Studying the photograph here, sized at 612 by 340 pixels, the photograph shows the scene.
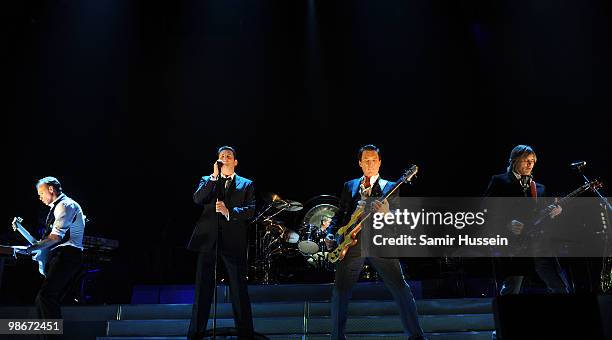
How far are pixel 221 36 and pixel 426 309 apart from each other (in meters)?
6.01

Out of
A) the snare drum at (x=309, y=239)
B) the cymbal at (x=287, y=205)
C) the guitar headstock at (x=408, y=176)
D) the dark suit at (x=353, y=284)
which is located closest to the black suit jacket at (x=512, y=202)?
the guitar headstock at (x=408, y=176)

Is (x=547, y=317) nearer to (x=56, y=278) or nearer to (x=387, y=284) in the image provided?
(x=387, y=284)

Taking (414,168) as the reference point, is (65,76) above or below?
above

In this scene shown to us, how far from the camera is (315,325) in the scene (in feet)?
19.1

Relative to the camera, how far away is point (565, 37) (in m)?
8.95

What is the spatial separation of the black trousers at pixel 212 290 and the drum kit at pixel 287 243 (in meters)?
3.48

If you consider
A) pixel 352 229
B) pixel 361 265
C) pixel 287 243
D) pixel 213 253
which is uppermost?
pixel 287 243

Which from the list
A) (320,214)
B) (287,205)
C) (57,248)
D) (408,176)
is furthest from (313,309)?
(320,214)

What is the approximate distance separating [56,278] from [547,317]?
14.5 feet

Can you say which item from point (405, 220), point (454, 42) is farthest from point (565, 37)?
point (405, 220)

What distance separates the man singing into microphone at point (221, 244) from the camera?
16.0ft

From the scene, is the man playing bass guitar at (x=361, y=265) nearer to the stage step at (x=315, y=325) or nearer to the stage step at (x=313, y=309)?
the stage step at (x=315, y=325)

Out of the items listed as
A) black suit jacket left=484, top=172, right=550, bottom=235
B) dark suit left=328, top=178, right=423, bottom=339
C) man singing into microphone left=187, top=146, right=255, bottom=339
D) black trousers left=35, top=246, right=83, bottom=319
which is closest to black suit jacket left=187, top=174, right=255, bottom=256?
man singing into microphone left=187, top=146, right=255, bottom=339

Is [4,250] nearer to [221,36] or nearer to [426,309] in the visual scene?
[426,309]
